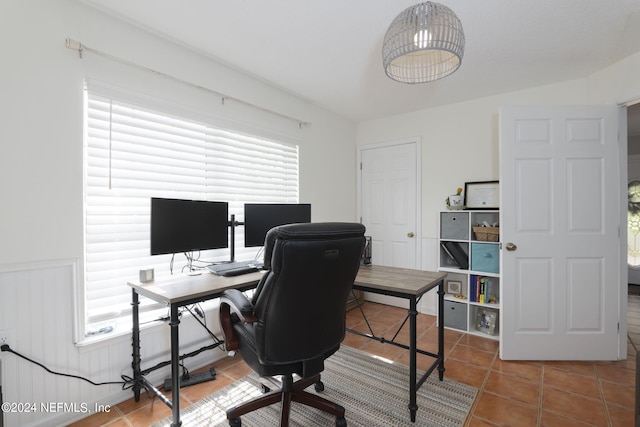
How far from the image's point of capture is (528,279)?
2.62 metres

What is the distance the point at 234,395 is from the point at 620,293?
10.5ft

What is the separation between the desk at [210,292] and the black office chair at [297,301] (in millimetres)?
249

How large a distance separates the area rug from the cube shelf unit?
43.6 inches

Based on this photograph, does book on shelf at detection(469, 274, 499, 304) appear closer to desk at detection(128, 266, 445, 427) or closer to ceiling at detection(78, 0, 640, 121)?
desk at detection(128, 266, 445, 427)

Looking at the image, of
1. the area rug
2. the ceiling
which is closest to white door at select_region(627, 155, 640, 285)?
the ceiling

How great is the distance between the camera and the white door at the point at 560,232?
2520 mm

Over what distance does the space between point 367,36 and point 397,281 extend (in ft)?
5.87

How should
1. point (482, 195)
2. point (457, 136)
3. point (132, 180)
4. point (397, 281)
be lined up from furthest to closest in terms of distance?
1. point (457, 136)
2. point (482, 195)
3. point (132, 180)
4. point (397, 281)

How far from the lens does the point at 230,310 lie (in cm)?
173

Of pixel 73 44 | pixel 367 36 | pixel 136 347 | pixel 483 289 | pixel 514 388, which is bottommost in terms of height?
pixel 514 388

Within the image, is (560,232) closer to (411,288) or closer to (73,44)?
(411,288)

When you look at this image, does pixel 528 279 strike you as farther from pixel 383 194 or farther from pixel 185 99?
pixel 185 99

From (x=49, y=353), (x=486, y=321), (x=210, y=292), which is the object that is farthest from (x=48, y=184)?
(x=486, y=321)

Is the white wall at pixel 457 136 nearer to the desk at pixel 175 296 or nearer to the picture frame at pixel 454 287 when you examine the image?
the picture frame at pixel 454 287
